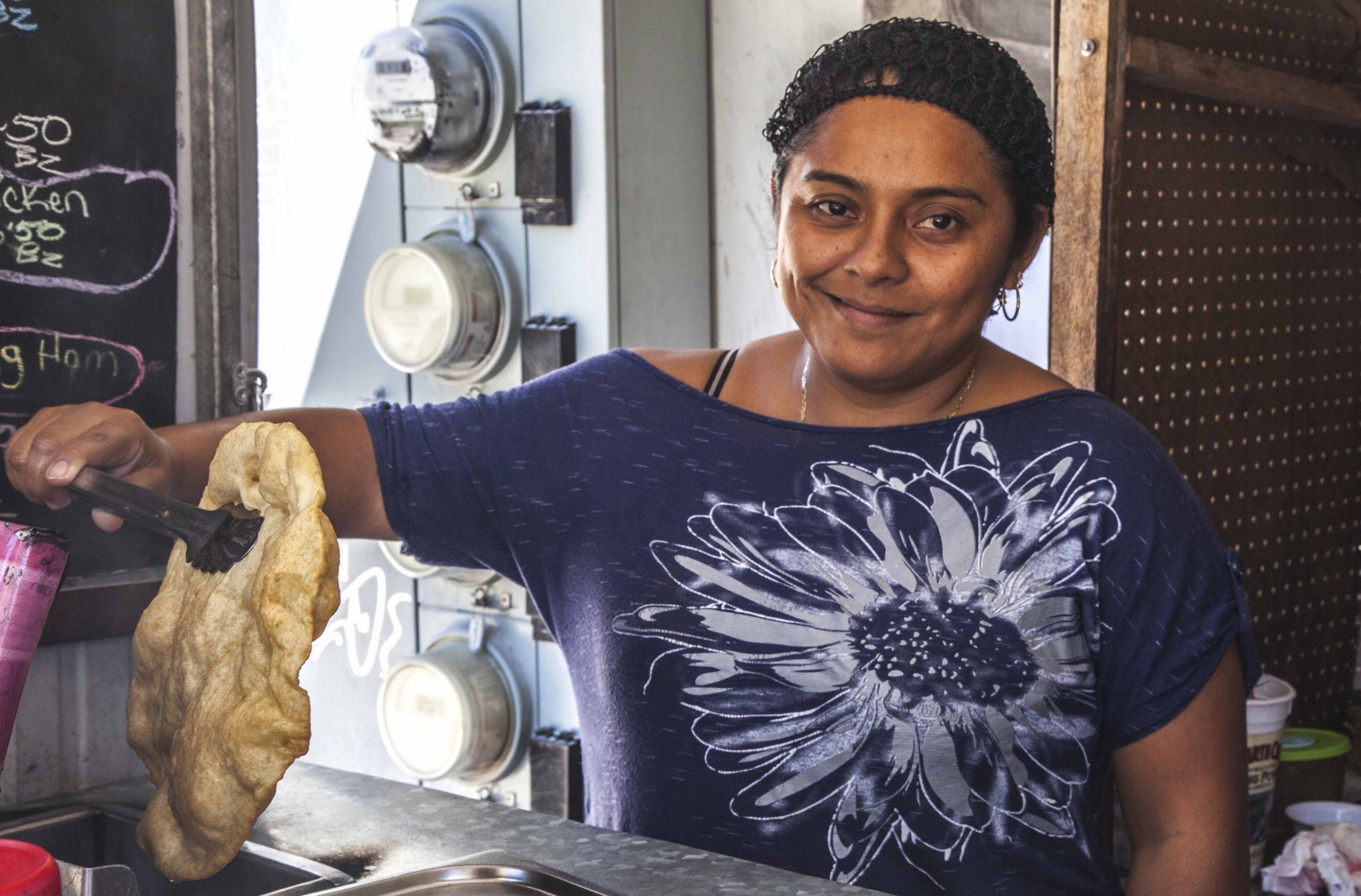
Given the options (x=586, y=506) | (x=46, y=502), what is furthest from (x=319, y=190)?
(x=46, y=502)

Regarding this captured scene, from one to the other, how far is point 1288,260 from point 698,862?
202 cm

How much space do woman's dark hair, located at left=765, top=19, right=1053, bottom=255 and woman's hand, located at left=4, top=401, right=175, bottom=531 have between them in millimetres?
795

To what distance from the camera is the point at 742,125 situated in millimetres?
2775

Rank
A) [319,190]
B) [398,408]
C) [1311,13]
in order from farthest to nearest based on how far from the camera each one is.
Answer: [319,190] < [1311,13] < [398,408]

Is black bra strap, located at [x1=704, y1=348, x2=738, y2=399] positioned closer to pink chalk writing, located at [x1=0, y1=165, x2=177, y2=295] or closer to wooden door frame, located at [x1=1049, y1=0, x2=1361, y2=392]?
pink chalk writing, located at [x1=0, y1=165, x2=177, y2=295]

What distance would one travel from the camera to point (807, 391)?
1.58 m

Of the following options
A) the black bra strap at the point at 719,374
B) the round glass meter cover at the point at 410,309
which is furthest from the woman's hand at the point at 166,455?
the round glass meter cover at the point at 410,309

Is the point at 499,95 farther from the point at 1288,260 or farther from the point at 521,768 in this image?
the point at 1288,260

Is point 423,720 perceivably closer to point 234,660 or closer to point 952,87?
Answer: point 234,660

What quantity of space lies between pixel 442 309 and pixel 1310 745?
1952 millimetres

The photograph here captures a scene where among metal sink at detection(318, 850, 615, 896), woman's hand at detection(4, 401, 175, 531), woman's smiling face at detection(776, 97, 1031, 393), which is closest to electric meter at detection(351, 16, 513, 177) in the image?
woman's smiling face at detection(776, 97, 1031, 393)

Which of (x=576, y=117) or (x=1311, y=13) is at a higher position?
(x=1311, y=13)

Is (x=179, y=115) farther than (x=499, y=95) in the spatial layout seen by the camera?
No

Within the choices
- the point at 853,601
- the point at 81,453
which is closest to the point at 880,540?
the point at 853,601
